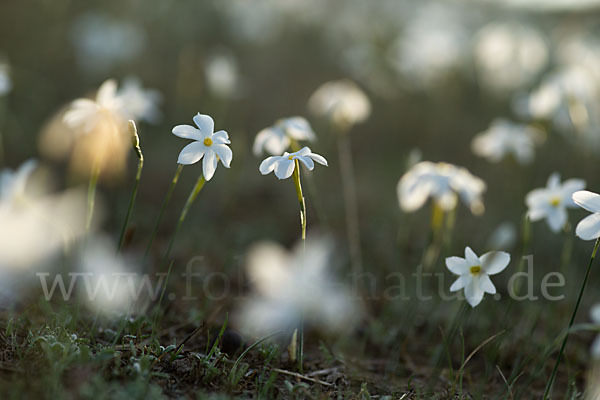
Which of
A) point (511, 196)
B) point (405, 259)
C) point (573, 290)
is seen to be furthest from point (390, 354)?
point (511, 196)

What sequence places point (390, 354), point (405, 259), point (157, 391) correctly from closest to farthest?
point (157, 391) → point (390, 354) → point (405, 259)

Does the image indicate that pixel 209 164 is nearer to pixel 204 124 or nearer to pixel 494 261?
pixel 204 124

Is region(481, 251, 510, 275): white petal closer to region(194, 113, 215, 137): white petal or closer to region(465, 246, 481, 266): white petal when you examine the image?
region(465, 246, 481, 266): white petal

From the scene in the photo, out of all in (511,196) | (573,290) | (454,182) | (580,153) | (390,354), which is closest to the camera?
(454,182)

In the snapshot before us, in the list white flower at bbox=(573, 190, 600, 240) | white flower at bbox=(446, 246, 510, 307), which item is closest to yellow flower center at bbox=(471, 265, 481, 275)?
white flower at bbox=(446, 246, 510, 307)

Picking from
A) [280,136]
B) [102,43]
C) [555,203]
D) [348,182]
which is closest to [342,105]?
[280,136]

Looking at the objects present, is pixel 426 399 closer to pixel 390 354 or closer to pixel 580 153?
pixel 390 354
